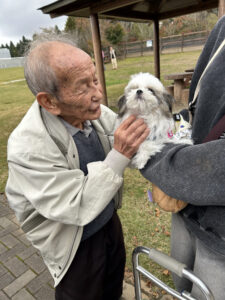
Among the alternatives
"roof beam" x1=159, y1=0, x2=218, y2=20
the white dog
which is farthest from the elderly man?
"roof beam" x1=159, y1=0, x2=218, y2=20

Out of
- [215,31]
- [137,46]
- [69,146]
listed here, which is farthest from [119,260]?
[137,46]

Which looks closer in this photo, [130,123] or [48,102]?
[48,102]

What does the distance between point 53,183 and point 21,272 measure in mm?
2272

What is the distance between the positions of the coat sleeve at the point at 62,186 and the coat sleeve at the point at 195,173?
0.32m

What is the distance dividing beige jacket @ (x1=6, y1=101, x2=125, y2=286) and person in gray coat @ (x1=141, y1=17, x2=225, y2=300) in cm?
31

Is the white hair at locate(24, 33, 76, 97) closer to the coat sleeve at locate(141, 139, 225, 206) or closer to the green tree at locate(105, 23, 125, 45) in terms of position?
the coat sleeve at locate(141, 139, 225, 206)

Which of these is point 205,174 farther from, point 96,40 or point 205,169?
point 96,40

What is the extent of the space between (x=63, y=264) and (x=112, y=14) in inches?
254

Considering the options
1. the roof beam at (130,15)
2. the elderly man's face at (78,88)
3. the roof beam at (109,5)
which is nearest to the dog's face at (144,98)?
the elderly man's face at (78,88)

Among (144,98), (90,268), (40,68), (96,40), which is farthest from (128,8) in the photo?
(90,268)

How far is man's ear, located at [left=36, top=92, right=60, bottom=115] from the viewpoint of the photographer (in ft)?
4.55

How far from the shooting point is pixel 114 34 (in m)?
34.8

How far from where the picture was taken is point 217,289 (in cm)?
127

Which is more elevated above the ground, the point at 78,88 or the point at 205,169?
the point at 78,88
